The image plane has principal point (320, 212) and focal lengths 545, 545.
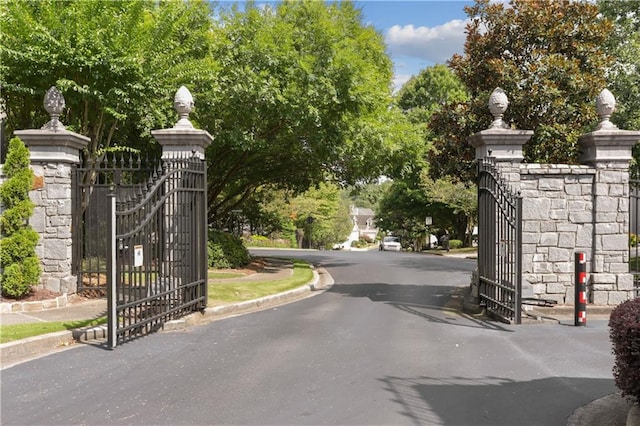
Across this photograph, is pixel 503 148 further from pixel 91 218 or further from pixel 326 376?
pixel 91 218

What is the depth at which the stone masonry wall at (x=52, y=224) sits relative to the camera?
33.4ft

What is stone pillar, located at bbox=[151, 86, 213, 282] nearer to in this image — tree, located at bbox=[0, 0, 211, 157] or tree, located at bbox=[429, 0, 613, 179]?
tree, located at bbox=[0, 0, 211, 157]

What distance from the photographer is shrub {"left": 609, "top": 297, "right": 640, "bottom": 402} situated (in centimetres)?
429

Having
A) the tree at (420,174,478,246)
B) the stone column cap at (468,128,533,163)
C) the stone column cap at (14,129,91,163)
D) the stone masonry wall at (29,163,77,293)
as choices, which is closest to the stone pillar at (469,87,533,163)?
the stone column cap at (468,128,533,163)

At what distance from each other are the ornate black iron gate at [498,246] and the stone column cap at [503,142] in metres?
0.18

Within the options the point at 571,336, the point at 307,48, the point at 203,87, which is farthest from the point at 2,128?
the point at 571,336

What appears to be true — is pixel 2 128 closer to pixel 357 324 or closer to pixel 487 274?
pixel 357 324

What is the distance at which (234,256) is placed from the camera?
17.4 metres

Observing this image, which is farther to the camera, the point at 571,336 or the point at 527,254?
the point at 527,254

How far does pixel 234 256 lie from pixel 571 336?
11372 millimetres

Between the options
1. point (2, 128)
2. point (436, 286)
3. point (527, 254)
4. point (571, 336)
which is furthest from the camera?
point (2, 128)

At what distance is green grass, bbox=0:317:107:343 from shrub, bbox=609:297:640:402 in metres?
6.92

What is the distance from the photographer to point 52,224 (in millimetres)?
10242

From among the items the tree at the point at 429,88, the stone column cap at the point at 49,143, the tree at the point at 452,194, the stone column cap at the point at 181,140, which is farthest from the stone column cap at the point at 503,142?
the tree at the point at 429,88
